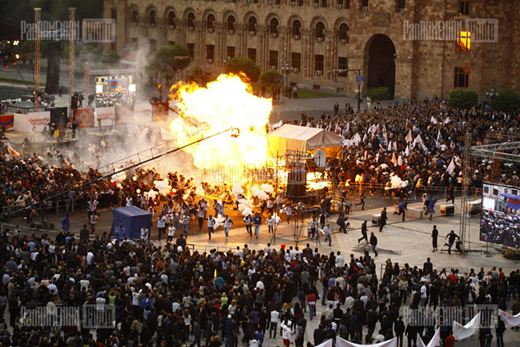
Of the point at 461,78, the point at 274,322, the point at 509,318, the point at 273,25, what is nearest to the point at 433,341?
the point at 509,318

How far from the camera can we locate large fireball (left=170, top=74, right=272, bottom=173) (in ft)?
178

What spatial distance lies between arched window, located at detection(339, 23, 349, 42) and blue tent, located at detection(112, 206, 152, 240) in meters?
42.4

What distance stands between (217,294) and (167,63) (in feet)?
181

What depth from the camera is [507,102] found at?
69875mm

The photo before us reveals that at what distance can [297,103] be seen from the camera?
78.1 m

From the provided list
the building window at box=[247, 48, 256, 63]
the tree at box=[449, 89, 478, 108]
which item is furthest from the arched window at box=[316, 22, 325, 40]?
the tree at box=[449, 89, 478, 108]

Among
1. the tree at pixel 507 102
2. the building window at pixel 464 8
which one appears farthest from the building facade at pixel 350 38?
the tree at pixel 507 102

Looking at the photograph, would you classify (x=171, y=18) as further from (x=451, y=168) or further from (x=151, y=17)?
(x=451, y=168)

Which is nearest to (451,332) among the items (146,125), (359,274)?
(359,274)

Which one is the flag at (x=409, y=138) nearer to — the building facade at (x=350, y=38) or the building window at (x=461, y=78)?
the building facade at (x=350, y=38)

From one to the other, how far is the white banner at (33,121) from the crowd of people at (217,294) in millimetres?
26423

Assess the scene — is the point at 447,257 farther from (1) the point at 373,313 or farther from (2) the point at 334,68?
(2) the point at 334,68

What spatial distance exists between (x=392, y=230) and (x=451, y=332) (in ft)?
49.0

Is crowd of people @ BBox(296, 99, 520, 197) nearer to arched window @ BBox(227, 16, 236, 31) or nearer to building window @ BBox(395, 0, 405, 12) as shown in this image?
building window @ BBox(395, 0, 405, 12)
